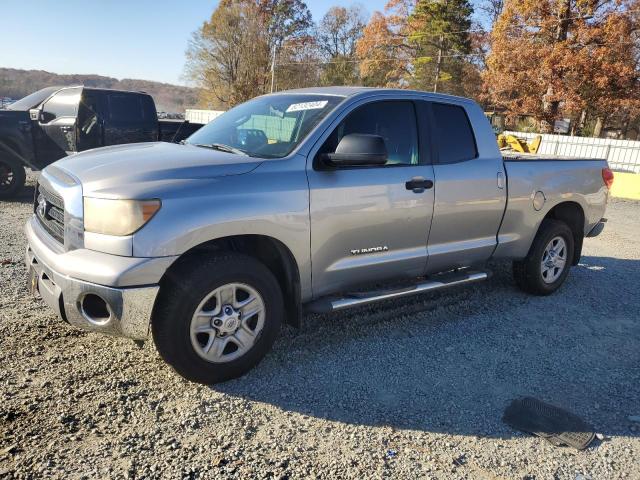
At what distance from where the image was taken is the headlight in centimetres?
287

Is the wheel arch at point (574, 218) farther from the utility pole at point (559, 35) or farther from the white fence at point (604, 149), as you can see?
the utility pole at point (559, 35)

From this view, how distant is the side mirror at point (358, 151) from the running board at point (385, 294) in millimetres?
978

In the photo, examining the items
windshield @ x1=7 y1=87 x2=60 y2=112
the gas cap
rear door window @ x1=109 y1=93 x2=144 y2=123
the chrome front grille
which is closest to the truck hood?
the chrome front grille

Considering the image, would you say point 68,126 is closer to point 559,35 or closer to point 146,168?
point 146,168

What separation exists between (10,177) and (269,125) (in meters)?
6.90

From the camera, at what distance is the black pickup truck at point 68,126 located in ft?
28.8

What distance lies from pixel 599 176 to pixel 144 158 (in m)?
4.76

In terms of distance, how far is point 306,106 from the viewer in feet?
13.0

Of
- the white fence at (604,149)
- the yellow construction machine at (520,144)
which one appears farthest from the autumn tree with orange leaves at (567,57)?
the yellow construction machine at (520,144)

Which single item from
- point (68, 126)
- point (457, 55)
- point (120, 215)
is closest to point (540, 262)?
point (120, 215)

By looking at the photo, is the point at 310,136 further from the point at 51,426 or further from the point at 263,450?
the point at 51,426

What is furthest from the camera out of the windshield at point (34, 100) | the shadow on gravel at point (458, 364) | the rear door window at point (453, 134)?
the windshield at point (34, 100)

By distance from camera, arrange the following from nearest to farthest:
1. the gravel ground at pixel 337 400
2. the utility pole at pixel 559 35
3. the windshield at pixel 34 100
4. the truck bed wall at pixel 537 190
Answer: the gravel ground at pixel 337 400
the truck bed wall at pixel 537 190
the windshield at pixel 34 100
the utility pole at pixel 559 35

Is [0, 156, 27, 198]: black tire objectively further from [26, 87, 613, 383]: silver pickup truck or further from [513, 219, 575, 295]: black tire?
[513, 219, 575, 295]: black tire
